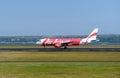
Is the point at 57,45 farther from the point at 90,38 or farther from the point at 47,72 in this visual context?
the point at 47,72

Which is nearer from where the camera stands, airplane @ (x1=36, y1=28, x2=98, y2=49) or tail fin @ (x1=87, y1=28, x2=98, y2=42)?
airplane @ (x1=36, y1=28, x2=98, y2=49)

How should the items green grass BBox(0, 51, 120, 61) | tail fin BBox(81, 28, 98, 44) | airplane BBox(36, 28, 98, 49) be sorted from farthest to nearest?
tail fin BBox(81, 28, 98, 44)
airplane BBox(36, 28, 98, 49)
green grass BBox(0, 51, 120, 61)

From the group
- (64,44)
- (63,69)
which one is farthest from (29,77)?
(64,44)

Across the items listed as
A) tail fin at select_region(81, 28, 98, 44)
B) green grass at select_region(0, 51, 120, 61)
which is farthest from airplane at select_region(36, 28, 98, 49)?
green grass at select_region(0, 51, 120, 61)

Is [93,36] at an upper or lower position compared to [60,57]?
upper

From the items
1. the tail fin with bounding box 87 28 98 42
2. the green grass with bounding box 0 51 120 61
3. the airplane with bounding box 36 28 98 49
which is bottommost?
the green grass with bounding box 0 51 120 61

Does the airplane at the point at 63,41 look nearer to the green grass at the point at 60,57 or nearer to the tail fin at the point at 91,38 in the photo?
the tail fin at the point at 91,38

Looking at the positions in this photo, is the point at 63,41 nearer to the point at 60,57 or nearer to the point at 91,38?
the point at 91,38

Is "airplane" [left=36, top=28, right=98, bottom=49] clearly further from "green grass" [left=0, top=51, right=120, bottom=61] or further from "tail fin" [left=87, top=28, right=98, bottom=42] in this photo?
"green grass" [left=0, top=51, right=120, bottom=61]

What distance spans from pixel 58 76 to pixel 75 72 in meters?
4.00

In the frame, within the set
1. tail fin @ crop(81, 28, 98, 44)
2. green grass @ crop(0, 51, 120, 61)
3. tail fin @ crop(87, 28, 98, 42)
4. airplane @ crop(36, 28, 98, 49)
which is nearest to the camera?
green grass @ crop(0, 51, 120, 61)

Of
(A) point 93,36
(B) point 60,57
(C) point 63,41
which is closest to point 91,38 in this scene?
(A) point 93,36

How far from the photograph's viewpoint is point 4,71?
4578 centimetres

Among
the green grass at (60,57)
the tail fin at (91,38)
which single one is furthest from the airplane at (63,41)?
the green grass at (60,57)
